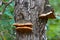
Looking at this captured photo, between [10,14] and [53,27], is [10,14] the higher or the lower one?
the higher one

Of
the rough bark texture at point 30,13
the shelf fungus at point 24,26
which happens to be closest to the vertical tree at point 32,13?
the rough bark texture at point 30,13

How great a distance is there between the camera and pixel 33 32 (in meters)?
2.57

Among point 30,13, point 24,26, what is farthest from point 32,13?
point 24,26

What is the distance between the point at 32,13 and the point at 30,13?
2cm

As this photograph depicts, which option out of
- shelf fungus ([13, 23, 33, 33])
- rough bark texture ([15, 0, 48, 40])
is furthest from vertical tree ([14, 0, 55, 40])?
shelf fungus ([13, 23, 33, 33])

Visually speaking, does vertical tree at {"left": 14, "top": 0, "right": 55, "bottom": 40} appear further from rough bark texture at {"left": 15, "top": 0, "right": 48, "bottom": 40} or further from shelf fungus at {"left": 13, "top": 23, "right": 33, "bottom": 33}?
shelf fungus at {"left": 13, "top": 23, "right": 33, "bottom": 33}

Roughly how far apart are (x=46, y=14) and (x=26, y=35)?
32cm

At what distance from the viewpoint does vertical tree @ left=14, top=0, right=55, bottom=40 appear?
252cm

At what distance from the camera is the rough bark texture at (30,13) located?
2.52 meters

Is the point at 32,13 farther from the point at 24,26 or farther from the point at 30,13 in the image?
the point at 24,26

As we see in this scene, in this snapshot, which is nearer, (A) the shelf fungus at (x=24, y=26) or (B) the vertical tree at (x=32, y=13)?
(A) the shelf fungus at (x=24, y=26)

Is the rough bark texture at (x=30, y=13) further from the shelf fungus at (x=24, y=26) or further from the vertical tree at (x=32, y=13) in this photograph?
the shelf fungus at (x=24, y=26)

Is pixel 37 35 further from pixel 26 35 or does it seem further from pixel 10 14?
pixel 10 14

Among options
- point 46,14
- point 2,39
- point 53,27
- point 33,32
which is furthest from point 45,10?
A: point 53,27
